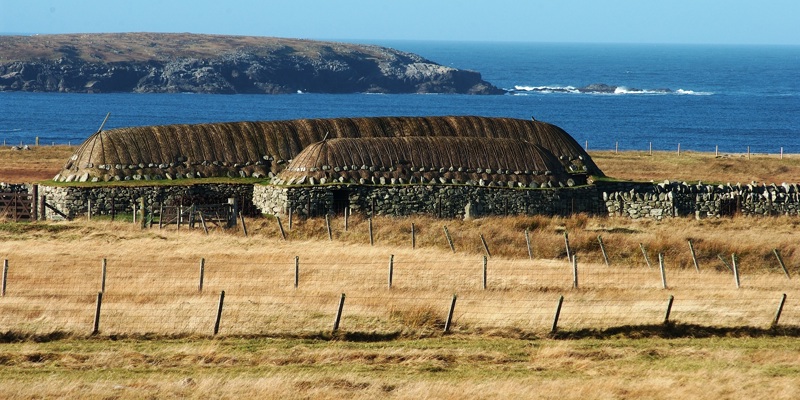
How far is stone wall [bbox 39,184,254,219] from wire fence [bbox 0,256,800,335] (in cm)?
1171

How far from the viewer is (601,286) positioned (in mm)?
36094

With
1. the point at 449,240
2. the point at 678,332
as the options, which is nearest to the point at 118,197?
the point at 449,240

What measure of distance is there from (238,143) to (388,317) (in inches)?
1026

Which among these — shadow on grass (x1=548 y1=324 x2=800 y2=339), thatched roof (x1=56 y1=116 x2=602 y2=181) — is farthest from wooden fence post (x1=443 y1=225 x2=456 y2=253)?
shadow on grass (x1=548 y1=324 x2=800 y2=339)

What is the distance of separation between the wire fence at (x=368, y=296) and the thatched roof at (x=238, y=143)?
1424 centimetres

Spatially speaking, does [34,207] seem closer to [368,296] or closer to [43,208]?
[43,208]

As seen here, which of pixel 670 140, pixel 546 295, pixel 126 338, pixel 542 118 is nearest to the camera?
pixel 126 338

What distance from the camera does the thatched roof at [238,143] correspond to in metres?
52.3

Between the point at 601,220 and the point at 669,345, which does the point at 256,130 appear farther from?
the point at 669,345

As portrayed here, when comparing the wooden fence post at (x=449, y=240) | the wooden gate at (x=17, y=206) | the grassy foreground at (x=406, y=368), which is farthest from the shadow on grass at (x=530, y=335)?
the wooden gate at (x=17, y=206)

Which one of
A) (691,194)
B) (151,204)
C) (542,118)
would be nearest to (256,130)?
(151,204)

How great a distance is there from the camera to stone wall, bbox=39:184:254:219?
4997cm

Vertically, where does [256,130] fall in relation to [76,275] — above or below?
above

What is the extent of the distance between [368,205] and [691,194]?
50.1ft
